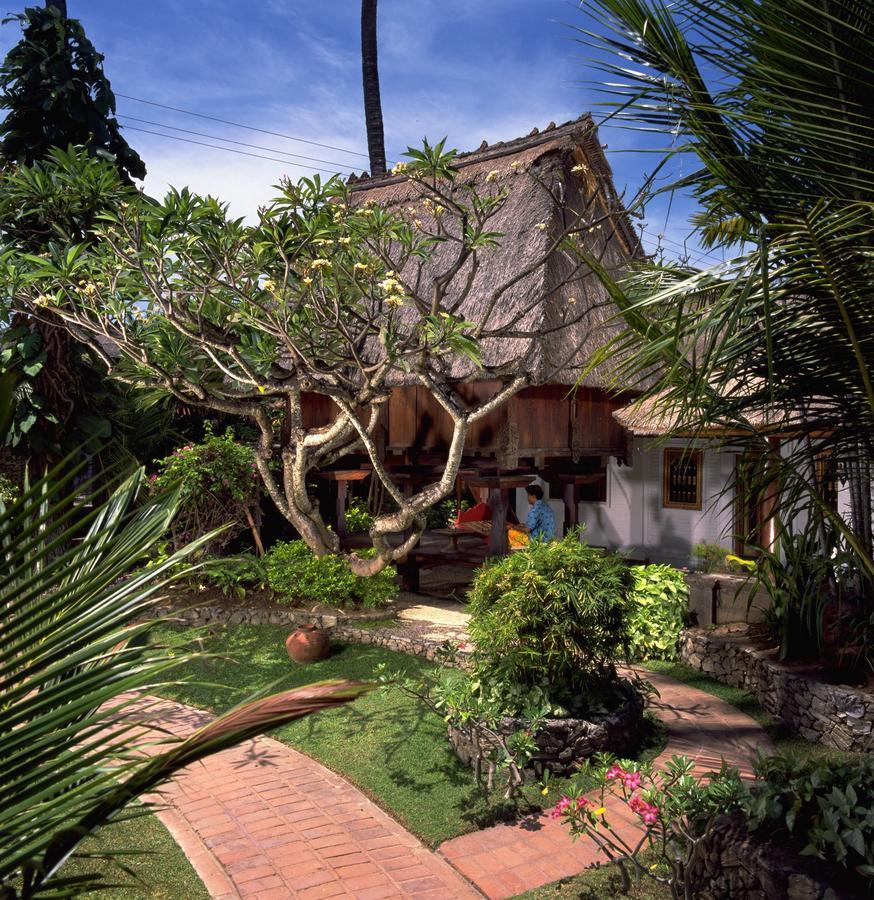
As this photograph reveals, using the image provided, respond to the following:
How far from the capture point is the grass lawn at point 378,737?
18.5ft

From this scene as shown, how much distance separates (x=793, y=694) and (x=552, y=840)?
2918mm

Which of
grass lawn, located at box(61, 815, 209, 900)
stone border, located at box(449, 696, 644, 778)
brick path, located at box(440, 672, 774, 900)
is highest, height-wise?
stone border, located at box(449, 696, 644, 778)

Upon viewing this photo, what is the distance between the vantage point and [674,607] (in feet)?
29.2

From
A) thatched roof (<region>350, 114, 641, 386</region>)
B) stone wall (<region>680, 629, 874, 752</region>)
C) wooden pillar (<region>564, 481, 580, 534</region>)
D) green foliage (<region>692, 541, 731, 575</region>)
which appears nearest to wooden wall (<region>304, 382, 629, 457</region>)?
thatched roof (<region>350, 114, 641, 386</region>)

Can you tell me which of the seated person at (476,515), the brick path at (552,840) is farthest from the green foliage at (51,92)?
the brick path at (552,840)

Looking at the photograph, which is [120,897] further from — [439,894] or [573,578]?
[573,578]

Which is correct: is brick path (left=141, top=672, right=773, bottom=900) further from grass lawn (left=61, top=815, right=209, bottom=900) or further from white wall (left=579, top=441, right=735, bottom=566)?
white wall (left=579, top=441, right=735, bottom=566)

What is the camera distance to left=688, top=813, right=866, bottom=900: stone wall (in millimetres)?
3672

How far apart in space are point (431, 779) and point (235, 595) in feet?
17.8

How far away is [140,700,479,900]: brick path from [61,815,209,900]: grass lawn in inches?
3.2

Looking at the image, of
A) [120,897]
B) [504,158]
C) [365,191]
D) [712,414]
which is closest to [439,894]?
[120,897]

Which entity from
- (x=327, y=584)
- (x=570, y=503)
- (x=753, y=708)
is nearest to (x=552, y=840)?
(x=753, y=708)

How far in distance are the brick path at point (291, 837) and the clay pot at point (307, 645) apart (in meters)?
1.92

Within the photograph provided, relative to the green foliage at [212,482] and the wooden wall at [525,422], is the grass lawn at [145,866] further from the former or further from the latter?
the wooden wall at [525,422]
